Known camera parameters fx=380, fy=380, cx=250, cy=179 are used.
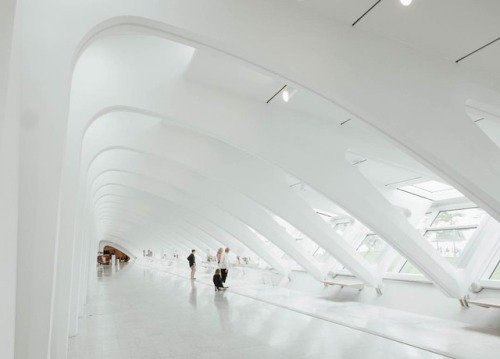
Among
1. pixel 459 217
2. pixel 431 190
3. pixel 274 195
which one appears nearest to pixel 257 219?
pixel 274 195

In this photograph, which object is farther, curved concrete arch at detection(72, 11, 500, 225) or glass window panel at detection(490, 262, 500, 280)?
glass window panel at detection(490, 262, 500, 280)

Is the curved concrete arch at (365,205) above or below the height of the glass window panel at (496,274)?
above

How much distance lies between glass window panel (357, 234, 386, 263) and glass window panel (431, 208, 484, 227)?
120 inches

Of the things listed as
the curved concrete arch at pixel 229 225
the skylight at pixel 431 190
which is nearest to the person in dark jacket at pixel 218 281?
the curved concrete arch at pixel 229 225

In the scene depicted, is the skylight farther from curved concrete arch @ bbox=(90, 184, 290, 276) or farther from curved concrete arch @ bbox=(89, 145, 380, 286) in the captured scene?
curved concrete arch @ bbox=(90, 184, 290, 276)

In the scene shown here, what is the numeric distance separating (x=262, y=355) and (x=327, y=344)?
148 centimetres

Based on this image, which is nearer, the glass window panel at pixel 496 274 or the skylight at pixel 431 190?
the glass window panel at pixel 496 274

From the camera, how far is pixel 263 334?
803 cm

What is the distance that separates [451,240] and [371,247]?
462 cm

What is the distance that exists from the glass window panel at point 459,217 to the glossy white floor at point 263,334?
4.31m

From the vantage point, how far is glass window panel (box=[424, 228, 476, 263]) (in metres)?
13.4

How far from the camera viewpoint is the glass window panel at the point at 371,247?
17703mm

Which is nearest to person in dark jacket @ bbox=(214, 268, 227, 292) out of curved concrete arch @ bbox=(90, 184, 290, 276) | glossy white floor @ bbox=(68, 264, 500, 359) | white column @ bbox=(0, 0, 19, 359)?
glossy white floor @ bbox=(68, 264, 500, 359)

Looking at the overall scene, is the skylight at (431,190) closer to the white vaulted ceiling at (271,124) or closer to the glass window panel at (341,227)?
the white vaulted ceiling at (271,124)
